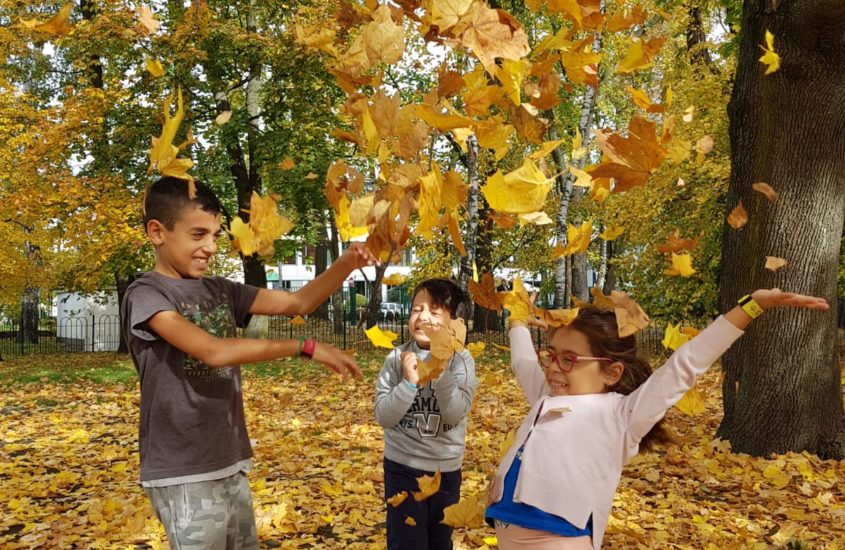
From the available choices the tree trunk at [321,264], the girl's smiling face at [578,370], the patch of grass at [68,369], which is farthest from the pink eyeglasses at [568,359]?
the tree trunk at [321,264]

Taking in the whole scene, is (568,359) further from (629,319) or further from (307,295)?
(307,295)

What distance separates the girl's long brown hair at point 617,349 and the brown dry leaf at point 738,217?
3656mm

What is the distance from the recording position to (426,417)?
3.15 m

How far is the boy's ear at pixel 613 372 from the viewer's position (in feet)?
8.16

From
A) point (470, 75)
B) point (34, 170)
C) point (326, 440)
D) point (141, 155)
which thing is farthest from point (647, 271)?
point (470, 75)

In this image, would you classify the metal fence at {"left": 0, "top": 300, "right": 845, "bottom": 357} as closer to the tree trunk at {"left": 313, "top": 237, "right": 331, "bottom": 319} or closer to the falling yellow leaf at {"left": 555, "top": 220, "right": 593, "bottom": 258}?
the tree trunk at {"left": 313, "top": 237, "right": 331, "bottom": 319}

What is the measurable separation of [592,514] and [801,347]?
434 centimetres

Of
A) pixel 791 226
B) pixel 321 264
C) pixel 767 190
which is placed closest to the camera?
pixel 767 190

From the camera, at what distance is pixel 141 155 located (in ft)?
53.0

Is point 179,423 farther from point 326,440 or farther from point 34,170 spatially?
point 34,170

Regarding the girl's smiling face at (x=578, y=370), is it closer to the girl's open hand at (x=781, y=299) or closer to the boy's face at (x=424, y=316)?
the girl's open hand at (x=781, y=299)

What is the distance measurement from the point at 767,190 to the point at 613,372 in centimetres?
387

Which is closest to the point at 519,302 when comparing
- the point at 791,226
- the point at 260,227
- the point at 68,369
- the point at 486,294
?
Result: the point at 486,294

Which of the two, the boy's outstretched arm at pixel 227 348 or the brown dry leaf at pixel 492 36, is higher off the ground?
the brown dry leaf at pixel 492 36
